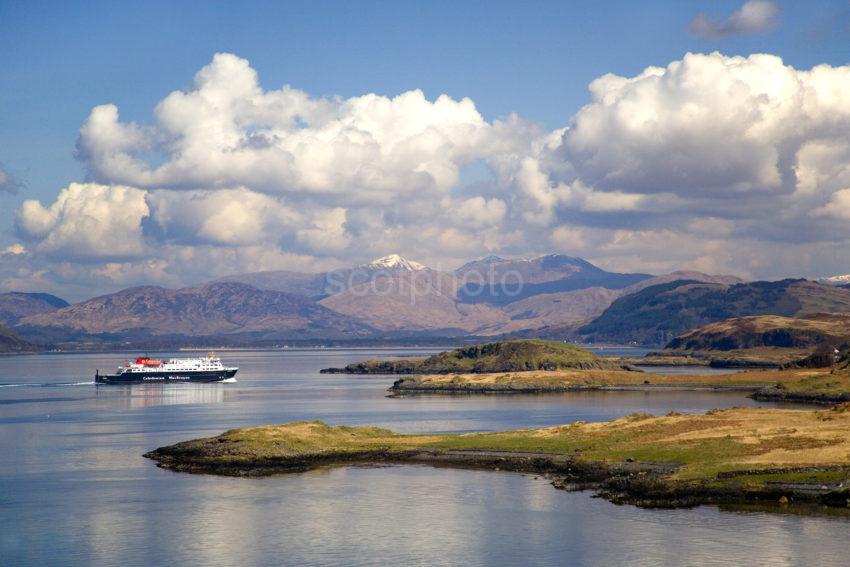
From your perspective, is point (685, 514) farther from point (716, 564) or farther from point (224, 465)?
point (224, 465)

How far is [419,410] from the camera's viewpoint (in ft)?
573

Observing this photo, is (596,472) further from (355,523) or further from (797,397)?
(797,397)

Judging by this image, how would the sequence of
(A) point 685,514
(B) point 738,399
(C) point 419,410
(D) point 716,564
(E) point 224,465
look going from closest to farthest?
(D) point 716,564 → (A) point 685,514 → (E) point 224,465 → (C) point 419,410 → (B) point 738,399

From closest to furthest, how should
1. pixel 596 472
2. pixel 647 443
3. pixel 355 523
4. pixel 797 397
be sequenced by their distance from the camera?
pixel 355 523
pixel 596 472
pixel 647 443
pixel 797 397

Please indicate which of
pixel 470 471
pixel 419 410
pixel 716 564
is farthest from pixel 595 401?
pixel 716 564

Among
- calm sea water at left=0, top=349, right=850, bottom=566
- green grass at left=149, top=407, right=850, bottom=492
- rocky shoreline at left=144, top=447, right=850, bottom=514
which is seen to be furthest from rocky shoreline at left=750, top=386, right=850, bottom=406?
calm sea water at left=0, top=349, right=850, bottom=566

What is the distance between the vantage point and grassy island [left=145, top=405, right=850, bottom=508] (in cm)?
7288

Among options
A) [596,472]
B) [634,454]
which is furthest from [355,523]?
[634,454]

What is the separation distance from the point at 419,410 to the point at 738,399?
60.5m

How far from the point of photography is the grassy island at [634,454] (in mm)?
72875

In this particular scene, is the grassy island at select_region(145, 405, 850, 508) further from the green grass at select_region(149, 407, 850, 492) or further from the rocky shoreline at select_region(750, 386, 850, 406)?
the rocky shoreline at select_region(750, 386, 850, 406)

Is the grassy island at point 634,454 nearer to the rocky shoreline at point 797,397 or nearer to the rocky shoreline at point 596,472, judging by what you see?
the rocky shoreline at point 596,472

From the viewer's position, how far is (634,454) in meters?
87.2

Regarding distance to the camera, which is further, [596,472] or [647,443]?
[647,443]
